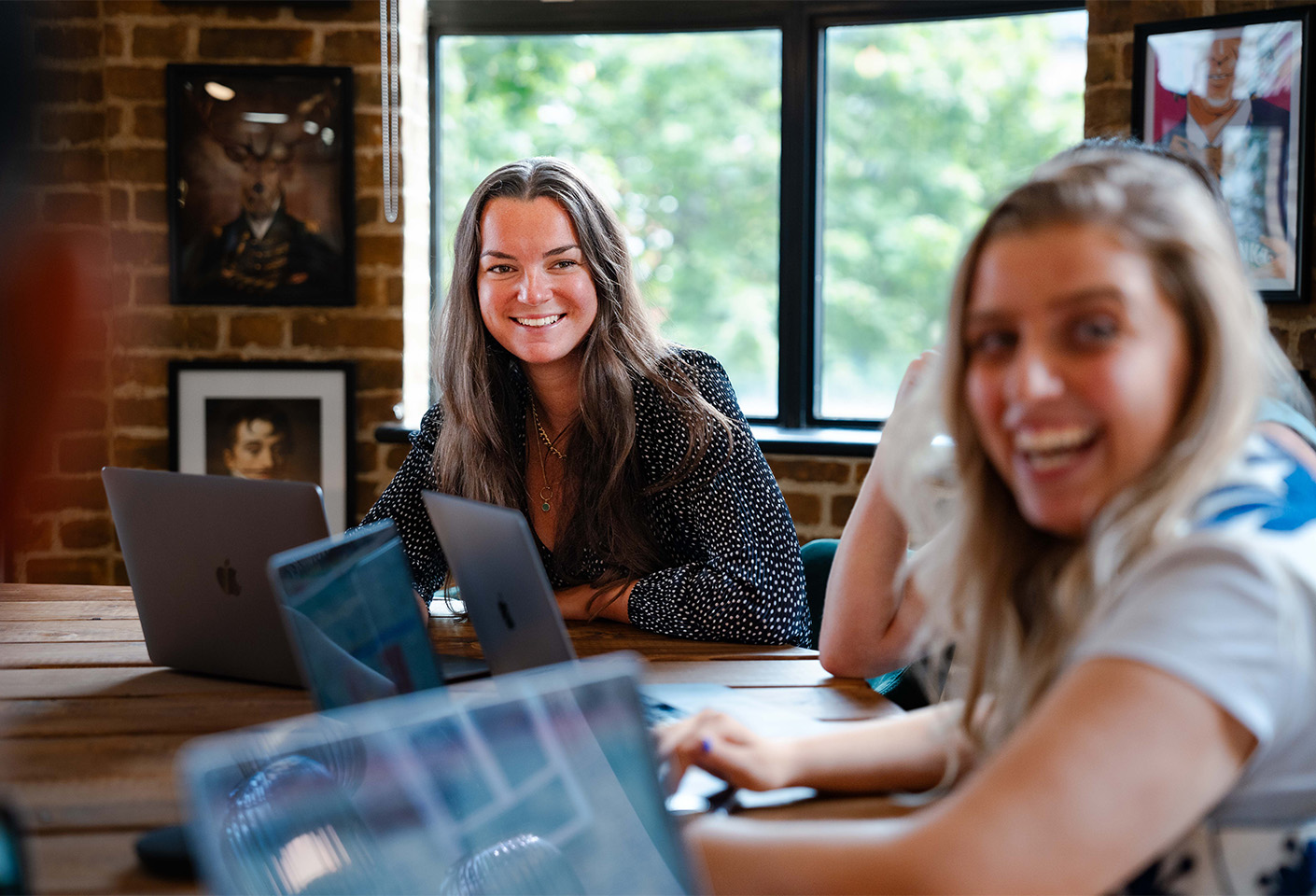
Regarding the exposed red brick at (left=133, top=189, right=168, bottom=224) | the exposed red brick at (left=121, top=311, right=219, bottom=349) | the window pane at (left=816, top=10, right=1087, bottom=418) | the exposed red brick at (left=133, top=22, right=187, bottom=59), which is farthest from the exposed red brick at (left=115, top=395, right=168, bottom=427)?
the window pane at (left=816, top=10, right=1087, bottom=418)

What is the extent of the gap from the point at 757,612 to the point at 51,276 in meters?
1.44

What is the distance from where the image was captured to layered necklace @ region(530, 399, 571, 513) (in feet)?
6.95

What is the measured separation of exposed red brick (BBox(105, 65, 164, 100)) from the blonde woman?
317 cm

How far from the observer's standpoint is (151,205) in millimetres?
3570

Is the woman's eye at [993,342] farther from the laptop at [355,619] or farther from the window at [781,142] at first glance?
the window at [781,142]

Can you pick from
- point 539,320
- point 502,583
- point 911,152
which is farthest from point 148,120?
point 502,583

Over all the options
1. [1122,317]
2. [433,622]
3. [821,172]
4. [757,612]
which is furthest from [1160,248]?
[821,172]

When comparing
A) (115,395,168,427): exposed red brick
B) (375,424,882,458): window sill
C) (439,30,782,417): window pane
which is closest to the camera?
(375,424,882,458): window sill

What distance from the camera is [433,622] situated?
5.93ft

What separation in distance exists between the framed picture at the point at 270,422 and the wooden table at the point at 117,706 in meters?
1.56

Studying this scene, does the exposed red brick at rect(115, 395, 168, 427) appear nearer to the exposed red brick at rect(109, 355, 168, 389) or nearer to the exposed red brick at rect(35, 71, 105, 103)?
the exposed red brick at rect(109, 355, 168, 389)

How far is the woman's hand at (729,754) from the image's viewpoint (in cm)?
108

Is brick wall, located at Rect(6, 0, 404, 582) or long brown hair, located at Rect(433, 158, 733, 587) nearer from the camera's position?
long brown hair, located at Rect(433, 158, 733, 587)

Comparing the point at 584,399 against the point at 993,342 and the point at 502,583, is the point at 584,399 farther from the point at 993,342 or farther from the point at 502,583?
the point at 993,342
